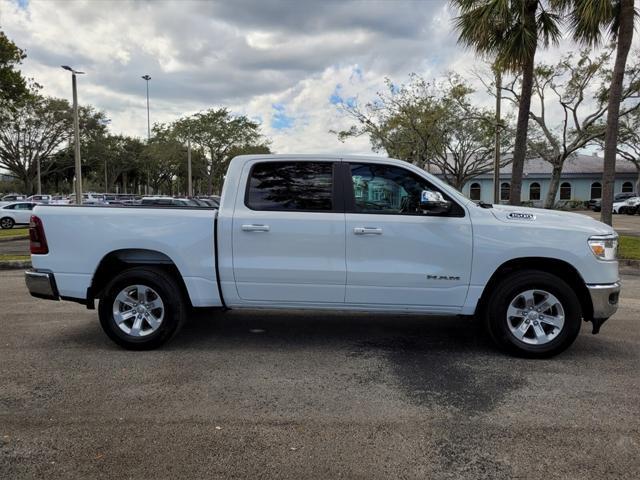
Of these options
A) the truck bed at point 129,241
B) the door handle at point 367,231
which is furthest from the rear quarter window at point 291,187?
the truck bed at point 129,241

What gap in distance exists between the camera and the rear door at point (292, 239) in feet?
15.6

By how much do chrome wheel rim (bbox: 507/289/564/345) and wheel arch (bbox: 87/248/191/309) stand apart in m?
3.15

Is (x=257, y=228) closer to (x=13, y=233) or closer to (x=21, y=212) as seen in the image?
(x=13, y=233)

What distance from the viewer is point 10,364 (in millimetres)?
4609

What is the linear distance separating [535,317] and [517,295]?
0.29 metres

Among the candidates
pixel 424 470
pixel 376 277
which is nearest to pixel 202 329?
pixel 376 277

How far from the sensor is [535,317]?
4.73 m

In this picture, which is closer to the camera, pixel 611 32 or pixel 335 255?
pixel 335 255

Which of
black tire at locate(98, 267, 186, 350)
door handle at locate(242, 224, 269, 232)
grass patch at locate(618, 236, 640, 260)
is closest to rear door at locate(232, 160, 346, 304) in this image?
door handle at locate(242, 224, 269, 232)

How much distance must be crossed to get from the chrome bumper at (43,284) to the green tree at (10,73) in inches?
756

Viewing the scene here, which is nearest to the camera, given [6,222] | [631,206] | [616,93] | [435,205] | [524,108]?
[435,205]

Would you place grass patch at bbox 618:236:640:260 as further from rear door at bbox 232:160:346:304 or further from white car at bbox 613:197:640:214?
white car at bbox 613:197:640:214

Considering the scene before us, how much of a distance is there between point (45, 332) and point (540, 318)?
5226mm

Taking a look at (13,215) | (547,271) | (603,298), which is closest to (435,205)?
(547,271)
